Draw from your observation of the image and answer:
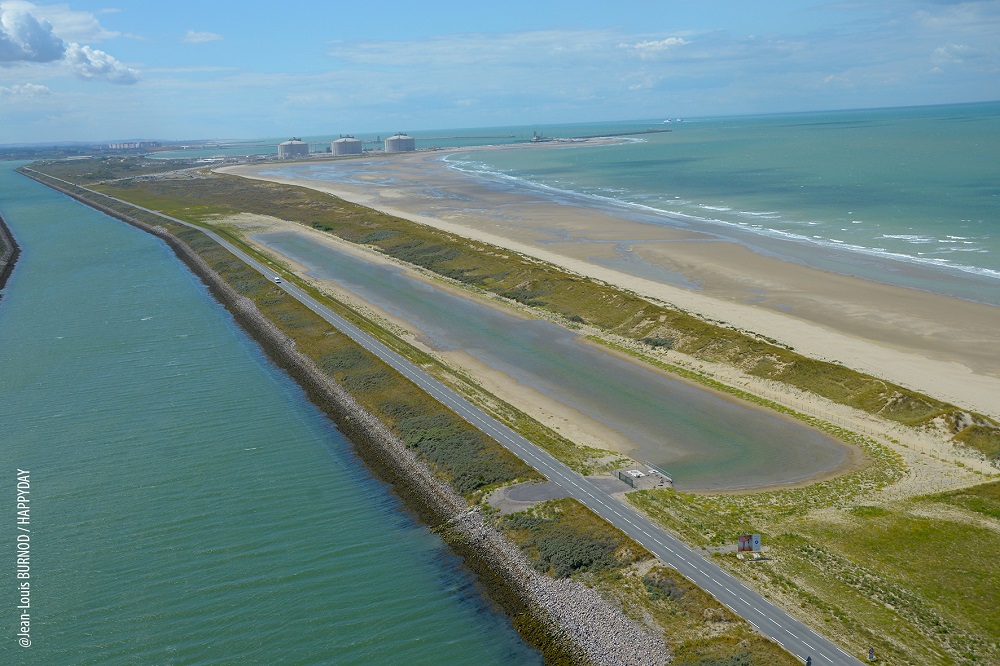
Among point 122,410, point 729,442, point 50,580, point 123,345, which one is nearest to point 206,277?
point 123,345

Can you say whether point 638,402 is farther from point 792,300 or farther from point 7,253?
point 7,253

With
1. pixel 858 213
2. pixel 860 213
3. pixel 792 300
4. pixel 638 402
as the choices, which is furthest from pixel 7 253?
pixel 860 213

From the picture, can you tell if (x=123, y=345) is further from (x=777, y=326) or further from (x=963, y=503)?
(x=963, y=503)

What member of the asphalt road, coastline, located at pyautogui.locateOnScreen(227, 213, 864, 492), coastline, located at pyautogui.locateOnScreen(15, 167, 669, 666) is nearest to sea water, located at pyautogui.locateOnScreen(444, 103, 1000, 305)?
coastline, located at pyautogui.locateOnScreen(227, 213, 864, 492)

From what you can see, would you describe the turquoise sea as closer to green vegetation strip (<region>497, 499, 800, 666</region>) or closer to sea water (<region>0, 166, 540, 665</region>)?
green vegetation strip (<region>497, 499, 800, 666</region>)

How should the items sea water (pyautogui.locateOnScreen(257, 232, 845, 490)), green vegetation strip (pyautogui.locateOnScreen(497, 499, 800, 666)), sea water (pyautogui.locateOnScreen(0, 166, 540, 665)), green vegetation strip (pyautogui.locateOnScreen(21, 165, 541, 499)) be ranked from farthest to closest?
sea water (pyautogui.locateOnScreen(257, 232, 845, 490)), green vegetation strip (pyautogui.locateOnScreen(21, 165, 541, 499)), sea water (pyautogui.locateOnScreen(0, 166, 540, 665)), green vegetation strip (pyautogui.locateOnScreen(497, 499, 800, 666))
